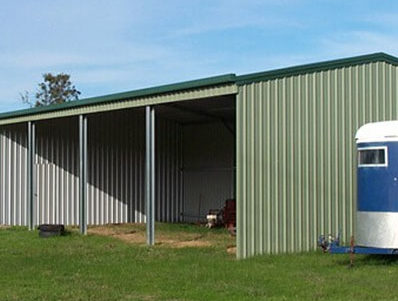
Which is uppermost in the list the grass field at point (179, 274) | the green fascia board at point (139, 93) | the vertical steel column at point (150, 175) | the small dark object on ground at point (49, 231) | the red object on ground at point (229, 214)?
the green fascia board at point (139, 93)

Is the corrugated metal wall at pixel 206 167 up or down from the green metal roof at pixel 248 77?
down

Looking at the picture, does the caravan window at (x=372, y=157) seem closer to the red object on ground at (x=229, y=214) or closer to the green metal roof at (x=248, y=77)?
the green metal roof at (x=248, y=77)

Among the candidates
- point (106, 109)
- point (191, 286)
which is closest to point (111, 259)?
point (191, 286)

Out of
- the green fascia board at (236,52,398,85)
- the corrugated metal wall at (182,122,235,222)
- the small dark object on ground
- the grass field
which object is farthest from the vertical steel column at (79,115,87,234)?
the green fascia board at (236,52,398,85)

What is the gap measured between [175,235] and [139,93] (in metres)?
4.47

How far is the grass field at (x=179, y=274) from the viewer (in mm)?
9062

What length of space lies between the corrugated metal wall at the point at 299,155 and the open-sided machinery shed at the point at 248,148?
20 mm

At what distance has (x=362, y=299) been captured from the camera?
335 inches

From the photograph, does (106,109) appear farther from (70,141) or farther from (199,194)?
(199,194)

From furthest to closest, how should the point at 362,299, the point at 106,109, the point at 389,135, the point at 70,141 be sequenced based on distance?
the point at 70,141
the point at 106,109
the point at 389,135
the point at 362,299

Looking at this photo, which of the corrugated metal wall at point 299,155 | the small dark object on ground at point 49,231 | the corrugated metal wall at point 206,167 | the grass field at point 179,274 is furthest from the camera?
the corrugated metal wall at point 206,167

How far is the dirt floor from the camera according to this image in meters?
15.9

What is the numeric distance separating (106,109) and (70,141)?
5742mm

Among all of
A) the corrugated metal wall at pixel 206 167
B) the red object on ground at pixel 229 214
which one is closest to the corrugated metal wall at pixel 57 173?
the corrugated metal wall at pixel 206 167
